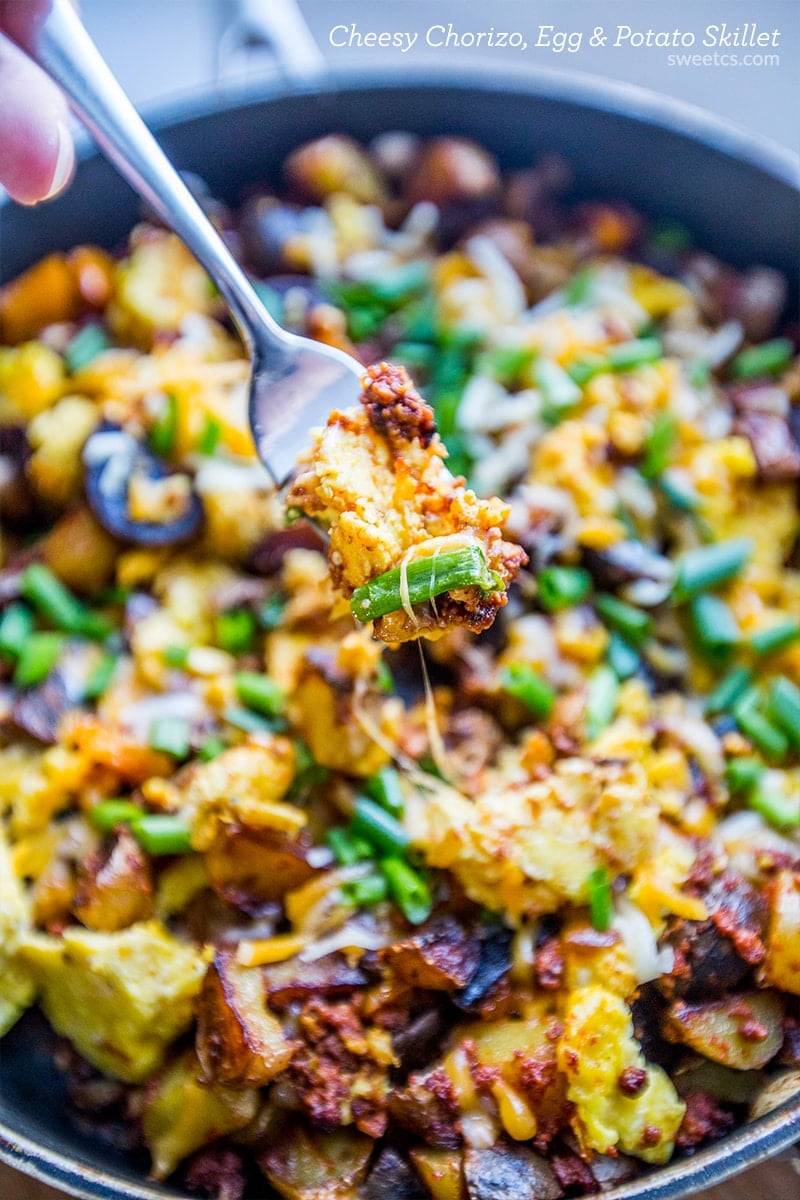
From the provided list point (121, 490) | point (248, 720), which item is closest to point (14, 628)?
point (121, 490)

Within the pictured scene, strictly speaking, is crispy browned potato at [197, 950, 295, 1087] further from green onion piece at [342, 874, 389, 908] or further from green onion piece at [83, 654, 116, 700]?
green onion piece at [83, 654, 116, 700]

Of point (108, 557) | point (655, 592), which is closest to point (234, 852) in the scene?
point (108, 557)

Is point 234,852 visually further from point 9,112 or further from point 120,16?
point 120,16

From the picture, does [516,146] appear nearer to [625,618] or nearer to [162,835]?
[625,618]

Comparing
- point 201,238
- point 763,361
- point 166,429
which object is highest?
point 201,238

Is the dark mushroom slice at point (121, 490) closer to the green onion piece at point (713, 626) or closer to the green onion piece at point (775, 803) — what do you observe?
the green onion piece at point (713, 626)

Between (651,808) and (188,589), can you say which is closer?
(651,808)
